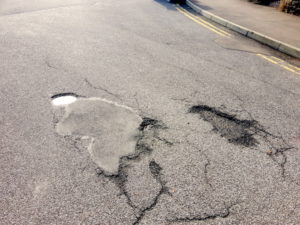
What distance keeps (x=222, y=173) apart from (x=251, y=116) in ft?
5.14

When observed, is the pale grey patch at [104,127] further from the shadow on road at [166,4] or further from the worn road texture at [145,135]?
the shadow on road at [166,4]

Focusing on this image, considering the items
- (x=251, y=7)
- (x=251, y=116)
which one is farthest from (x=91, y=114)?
(x=251, y=7)

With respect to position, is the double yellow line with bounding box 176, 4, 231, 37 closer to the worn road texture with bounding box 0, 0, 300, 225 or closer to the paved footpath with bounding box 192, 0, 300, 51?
the paved footpath with bounding box 192, 0, 300, 51

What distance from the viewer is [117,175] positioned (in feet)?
11.1

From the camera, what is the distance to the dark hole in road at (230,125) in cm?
407

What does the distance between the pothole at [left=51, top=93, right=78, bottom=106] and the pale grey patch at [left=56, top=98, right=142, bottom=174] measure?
110 mm

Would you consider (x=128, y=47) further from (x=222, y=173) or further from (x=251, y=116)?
(x=222, y=173)

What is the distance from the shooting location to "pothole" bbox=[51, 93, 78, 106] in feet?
15.5

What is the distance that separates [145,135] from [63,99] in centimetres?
183

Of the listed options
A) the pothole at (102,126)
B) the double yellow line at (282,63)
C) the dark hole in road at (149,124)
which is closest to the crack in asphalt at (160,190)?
the pothole at (102,126)

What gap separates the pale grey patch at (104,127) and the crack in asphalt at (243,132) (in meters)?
1.21

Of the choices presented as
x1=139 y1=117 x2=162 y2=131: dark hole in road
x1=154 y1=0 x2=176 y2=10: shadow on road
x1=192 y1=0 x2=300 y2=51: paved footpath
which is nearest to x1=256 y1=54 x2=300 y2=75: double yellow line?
x1=192 y1=0 x2=300 y2=51: paved footpath

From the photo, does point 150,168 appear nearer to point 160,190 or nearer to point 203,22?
point 160,190

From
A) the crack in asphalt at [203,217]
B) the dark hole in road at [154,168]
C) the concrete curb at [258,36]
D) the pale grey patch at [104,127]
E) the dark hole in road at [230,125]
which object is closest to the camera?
the crack in asphalt at [203,217]
